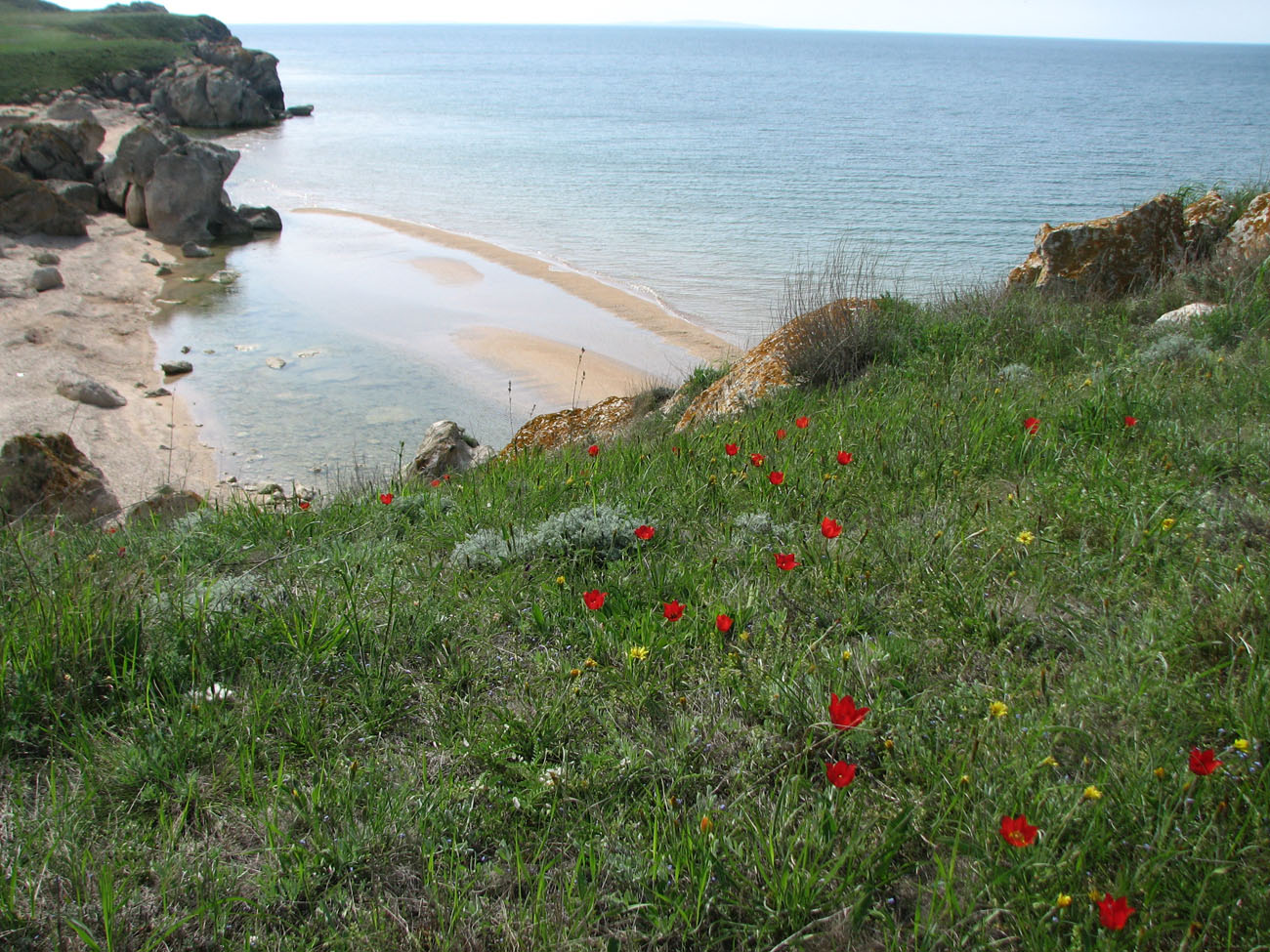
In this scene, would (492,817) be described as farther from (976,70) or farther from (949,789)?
(976,70)

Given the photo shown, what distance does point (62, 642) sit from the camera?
2846 millimetres

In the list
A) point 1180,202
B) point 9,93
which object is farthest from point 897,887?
point 9,93

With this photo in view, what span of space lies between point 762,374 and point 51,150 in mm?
27865

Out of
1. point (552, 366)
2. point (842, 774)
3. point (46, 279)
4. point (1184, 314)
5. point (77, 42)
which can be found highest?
point (77, 42)

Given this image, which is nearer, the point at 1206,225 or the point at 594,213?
the point at 1206,225

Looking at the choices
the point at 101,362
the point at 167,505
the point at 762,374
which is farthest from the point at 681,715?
the point at 101,362

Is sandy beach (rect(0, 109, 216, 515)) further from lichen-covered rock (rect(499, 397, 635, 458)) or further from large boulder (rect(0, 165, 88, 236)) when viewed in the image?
lichen-covered rock (rect(499, 397, 635, 458))

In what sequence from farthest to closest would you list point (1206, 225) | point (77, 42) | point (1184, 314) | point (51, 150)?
point (77, 42) < point (51, 150) < point (1206, 225) < point (1184, 314)

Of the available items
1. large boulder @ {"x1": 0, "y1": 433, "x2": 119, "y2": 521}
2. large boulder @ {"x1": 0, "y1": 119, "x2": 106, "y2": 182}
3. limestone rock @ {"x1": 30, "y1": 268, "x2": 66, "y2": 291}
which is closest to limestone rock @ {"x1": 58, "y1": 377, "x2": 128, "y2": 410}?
large boulder @ {"x1": 0, "y1": 433, "x2": 119, "y2": 521}

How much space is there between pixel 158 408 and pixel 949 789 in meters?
14.0

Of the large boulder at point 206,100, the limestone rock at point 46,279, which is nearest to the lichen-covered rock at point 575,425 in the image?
the limestone rock at point 46,279

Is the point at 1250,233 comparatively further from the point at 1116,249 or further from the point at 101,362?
the point at 101,362

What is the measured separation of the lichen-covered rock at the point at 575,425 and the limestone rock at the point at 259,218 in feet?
70.9

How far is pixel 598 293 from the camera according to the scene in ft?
63.2
